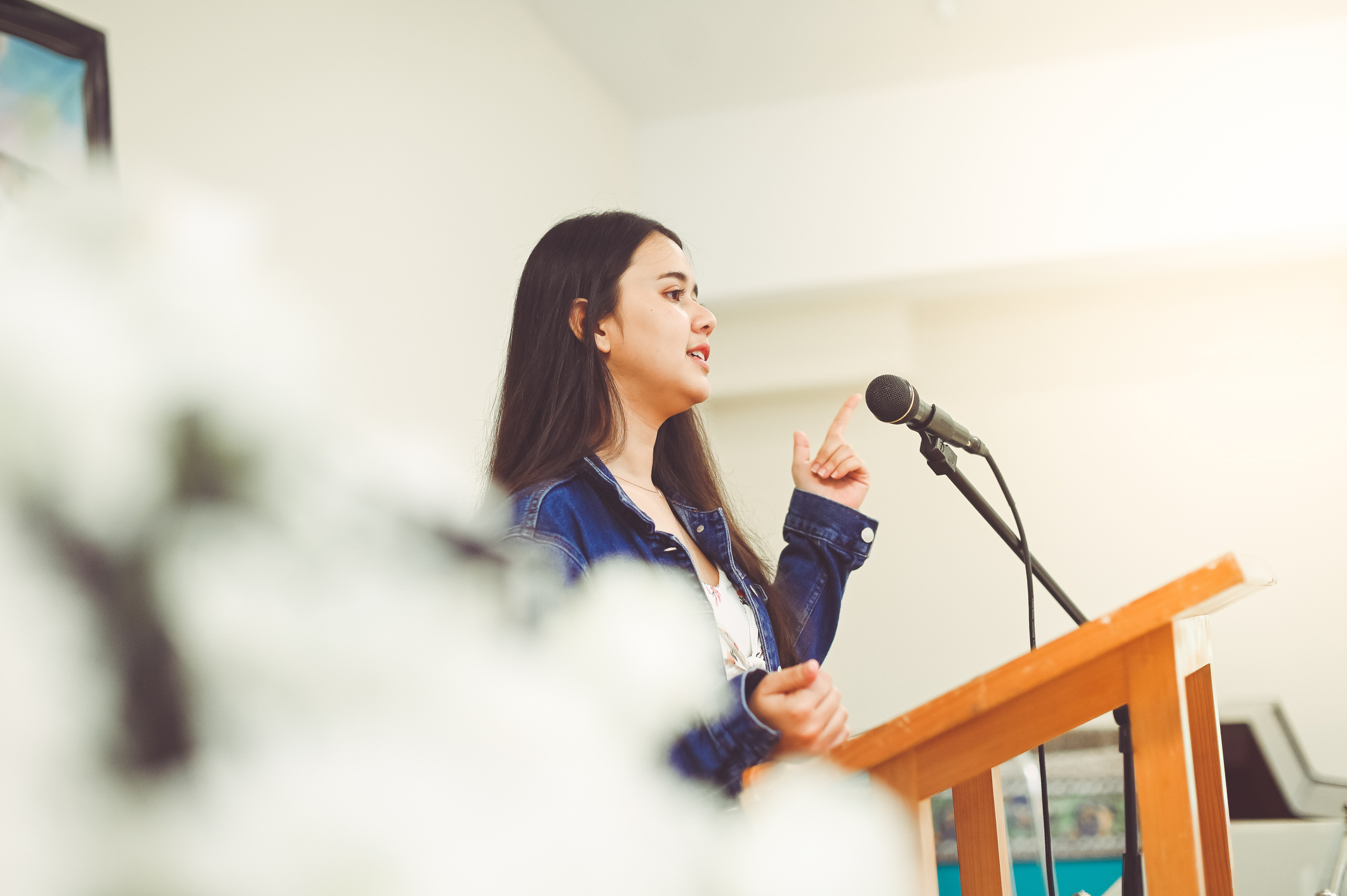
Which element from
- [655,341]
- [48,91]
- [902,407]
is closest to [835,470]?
[902,407]

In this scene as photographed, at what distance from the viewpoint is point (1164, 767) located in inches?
28.5

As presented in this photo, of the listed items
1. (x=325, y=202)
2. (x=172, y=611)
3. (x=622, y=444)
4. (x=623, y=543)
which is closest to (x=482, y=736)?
(x=172, y=611)

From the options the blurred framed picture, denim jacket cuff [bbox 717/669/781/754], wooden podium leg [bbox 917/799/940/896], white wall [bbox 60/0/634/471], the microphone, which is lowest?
wooden podium leg [bbox 917/799/940/896]

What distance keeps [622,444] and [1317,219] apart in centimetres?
304

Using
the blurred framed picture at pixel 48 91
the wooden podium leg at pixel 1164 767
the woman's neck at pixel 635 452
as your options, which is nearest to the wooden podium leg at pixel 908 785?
the wooden podium leg at pixel 1164 767

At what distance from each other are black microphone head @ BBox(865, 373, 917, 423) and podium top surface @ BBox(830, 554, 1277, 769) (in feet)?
1.52

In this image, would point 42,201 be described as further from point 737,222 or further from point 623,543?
point 737,222

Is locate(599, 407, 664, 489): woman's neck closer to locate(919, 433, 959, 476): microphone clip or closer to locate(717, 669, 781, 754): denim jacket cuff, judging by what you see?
locate(919, 433, 959, 476): microphone clip

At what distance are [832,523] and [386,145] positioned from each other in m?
1.54

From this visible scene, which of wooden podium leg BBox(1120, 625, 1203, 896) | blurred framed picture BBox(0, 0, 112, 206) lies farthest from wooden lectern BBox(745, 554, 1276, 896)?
blurred framed picture BBox(0, 0, 112, 206)

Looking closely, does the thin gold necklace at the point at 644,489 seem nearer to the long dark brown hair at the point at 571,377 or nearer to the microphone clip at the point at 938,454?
the long dark brown hair at the point at 571,377

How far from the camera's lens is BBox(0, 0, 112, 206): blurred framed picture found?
130 centimetres

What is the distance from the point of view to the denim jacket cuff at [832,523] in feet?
4.33

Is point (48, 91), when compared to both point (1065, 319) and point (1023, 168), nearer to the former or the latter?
point (1023, 168)
